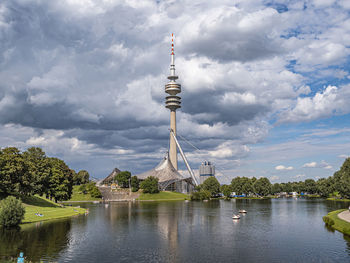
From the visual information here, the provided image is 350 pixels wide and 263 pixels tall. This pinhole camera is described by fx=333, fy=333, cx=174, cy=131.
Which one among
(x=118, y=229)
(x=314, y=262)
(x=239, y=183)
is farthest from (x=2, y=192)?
(x=239, y=183)

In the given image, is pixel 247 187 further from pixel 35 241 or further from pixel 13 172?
pixel 35 241

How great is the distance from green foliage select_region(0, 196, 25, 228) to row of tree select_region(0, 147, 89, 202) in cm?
1829

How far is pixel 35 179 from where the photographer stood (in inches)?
3278

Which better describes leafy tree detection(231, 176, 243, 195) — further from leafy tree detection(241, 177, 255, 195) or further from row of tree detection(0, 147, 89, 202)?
row of tree detection(0, 147, 89, 202)

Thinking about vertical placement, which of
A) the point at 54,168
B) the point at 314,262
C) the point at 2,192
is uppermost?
the point at 54,168

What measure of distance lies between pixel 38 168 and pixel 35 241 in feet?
161

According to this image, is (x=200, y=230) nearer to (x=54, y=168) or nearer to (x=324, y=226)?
(x=324, y=226)

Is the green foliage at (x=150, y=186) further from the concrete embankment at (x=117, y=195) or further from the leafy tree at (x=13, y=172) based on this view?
the leafy tree at (x=13, y=172)

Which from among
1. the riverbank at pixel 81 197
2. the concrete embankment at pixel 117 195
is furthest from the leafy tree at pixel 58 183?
the concrete embankment at pixel 117 195

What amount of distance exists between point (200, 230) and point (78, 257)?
24.9m

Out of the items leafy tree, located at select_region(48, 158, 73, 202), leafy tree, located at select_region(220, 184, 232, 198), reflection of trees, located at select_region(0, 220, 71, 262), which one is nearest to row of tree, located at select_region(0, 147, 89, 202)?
leafy tree, located at select_region(48, 158, 73, 202)

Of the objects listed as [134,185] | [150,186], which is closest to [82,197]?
[134,185]

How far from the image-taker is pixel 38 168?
8894cm

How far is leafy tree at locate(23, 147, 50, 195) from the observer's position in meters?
81.3
